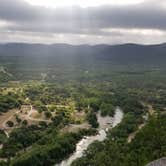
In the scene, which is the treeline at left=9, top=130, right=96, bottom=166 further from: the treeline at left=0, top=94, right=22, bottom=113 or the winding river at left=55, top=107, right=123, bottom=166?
the treeline at left=0, top=94, right=22, bottom=113

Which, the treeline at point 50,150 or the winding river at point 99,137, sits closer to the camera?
the treeline at point 50,150

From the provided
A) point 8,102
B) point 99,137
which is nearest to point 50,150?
point 99,137

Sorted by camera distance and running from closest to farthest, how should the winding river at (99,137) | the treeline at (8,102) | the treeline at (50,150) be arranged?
the treeline at (50,150)
the winding river at (99,137)
the treeline at (8,102)

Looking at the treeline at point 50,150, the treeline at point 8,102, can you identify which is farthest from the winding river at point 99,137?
the treeline at point 8,102

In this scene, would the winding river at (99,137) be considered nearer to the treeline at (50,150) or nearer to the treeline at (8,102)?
the treeline at (50,150)

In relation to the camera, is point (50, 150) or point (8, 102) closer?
point (50, 150)

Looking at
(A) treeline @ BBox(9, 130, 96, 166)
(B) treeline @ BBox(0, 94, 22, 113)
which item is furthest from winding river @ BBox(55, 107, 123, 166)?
(B) treeline @ BBox(0, 94, 22, 113)

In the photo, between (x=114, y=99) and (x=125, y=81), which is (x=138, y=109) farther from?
(x=125, y=81)

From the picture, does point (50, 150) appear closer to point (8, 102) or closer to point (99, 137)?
point (99, 137)
